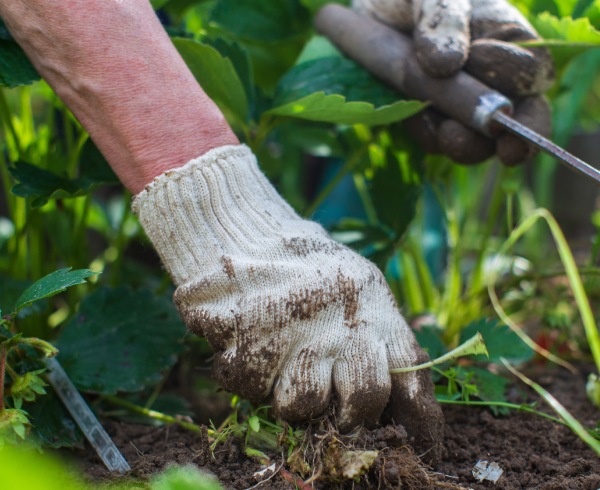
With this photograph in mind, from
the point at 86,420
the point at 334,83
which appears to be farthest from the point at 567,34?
the point at 86,420

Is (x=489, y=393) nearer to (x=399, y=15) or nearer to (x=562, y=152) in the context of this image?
(x=562, y=152)

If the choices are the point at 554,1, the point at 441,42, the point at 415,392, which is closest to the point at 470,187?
the point at 554,1

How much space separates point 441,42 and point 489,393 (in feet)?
1.69

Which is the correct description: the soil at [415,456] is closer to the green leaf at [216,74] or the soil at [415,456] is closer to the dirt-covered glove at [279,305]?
the dirt-covered glove at [279,305]

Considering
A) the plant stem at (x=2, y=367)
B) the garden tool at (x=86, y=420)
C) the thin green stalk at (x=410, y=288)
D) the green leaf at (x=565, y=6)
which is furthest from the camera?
the thin green stalk at (x=410, y=288)

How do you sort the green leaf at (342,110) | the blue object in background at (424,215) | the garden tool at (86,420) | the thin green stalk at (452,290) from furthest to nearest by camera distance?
the blue object in background at (424,215), the thin green stalk at (452,290), the green leaf at (342,110), the garden tool at (86,420)

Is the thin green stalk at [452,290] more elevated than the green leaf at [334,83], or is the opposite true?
the green leaf at [334,83]

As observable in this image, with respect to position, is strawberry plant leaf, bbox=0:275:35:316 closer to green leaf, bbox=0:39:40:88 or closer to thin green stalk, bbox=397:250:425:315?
green leaf, bbox=0:39:40:88

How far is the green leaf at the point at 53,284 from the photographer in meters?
0.67

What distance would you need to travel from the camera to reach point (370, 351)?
0.73m

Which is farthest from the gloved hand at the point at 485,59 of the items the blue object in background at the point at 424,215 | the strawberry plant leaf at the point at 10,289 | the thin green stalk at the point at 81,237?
the strawberry plant leaf at the point at 10,289

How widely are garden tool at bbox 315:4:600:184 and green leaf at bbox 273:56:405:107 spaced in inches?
0.6

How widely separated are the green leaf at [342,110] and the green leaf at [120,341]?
14.7 inches

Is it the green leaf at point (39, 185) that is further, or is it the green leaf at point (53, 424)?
the green leaf at point (39, 185)
